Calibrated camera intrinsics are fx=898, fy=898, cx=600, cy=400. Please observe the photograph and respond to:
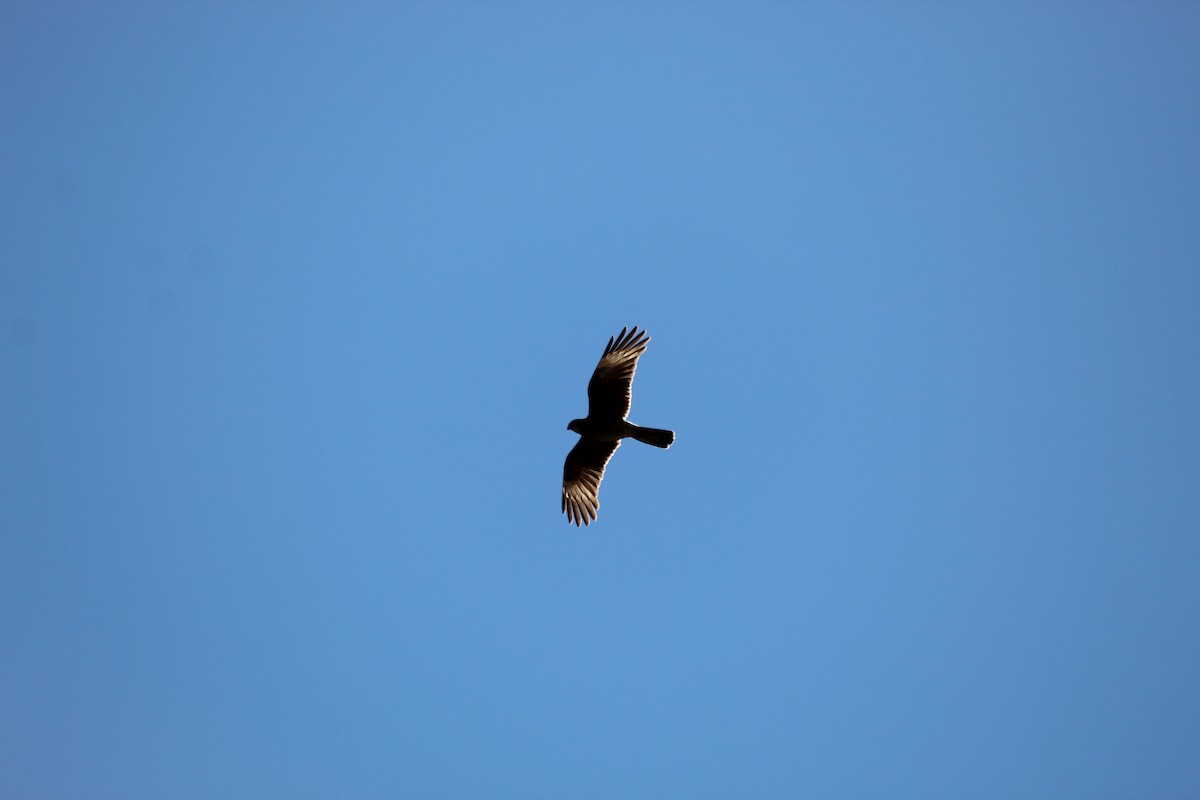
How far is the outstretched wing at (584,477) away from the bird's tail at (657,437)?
3.56 feet

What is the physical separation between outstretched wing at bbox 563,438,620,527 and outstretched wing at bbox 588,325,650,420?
1005 millimetres

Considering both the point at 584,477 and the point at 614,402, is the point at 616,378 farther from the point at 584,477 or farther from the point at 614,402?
A: the point at 584,477

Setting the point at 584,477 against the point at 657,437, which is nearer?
the point at 657,437

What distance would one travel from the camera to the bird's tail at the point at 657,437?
58.3 feet

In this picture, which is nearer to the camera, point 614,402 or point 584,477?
point 614,402

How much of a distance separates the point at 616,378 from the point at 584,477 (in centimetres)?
252

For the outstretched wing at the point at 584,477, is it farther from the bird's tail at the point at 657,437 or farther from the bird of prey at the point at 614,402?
the bird's tail at the point at 657,437

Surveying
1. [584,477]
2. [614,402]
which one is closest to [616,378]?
[614,402]

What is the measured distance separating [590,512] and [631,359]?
348 cm

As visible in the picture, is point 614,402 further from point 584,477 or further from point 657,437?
point 584,477

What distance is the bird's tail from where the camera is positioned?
17.8 m

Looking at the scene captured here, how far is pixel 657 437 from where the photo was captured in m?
17.8

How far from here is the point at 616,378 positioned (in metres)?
18.0

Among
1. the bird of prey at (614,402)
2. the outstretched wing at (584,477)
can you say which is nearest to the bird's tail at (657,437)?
the bird of prey at (614,402)
